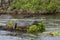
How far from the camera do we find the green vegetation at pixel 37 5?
2980 inches

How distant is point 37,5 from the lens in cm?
7912

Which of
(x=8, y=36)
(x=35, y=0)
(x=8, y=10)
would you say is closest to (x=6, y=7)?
(x=8, y=10)

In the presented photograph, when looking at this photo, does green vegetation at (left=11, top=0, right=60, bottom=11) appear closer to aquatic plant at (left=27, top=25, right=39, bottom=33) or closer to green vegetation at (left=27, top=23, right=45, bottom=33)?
green vegetation at (left=27, top=23, right=45, bottom=33)

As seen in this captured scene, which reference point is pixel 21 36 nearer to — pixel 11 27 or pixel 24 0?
pixel 11 27

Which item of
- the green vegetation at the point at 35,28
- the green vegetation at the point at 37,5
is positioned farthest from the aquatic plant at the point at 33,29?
the green vegetation at the point at 37,5

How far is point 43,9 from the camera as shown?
246 feet

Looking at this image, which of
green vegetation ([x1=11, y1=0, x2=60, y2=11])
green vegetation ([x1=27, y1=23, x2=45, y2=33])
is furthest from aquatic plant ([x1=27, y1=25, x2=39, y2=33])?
green vegetation ([x1=11, y1=0, x2=60, y2=11])

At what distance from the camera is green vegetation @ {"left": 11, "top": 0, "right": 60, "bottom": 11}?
75688 millimetres

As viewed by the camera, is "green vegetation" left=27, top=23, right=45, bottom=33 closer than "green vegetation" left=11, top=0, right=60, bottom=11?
Yes

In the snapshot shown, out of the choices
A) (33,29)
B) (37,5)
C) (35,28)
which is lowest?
(37,5)

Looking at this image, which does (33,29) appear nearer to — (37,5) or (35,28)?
(35,28)

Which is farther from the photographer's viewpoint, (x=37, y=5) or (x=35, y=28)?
(x=37, y=5)

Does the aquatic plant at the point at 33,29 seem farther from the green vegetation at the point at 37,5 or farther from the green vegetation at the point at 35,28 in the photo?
the green vegetation at the point at 37,5

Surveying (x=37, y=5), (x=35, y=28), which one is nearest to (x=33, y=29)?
(x=35, y=28)
